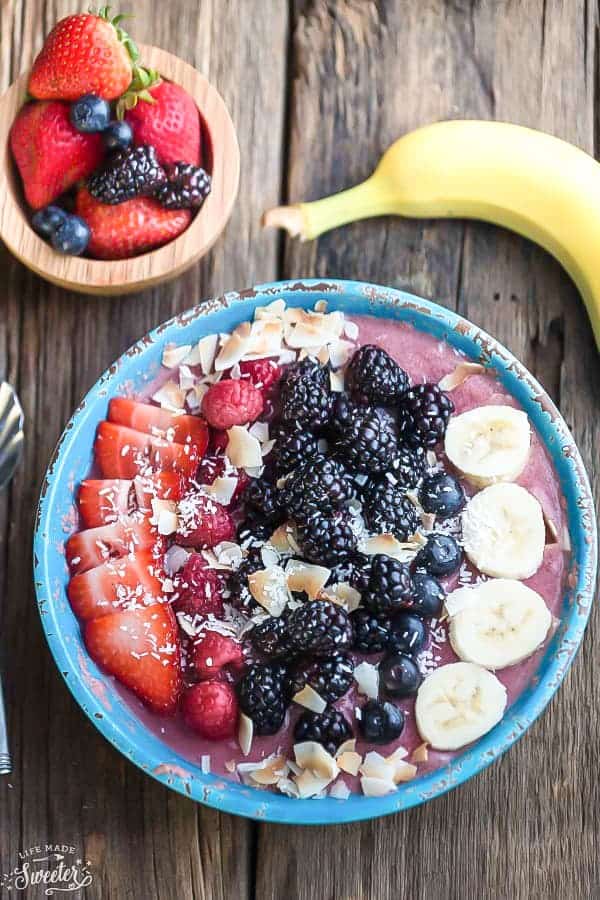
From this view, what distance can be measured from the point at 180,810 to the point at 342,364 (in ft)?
2.67

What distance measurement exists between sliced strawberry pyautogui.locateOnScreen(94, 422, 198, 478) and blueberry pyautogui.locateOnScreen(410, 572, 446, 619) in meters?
0.41

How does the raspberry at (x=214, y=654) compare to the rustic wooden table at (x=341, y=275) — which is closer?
the raspberry at (x=214, y=654)

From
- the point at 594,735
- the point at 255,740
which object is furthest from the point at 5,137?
the point at 594,735

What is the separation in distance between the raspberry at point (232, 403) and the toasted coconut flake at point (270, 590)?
25 centimetres

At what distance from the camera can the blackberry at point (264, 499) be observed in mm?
1484

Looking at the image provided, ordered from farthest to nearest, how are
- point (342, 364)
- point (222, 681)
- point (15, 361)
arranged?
point (15, 361), point (342, 364), point (222, 681)

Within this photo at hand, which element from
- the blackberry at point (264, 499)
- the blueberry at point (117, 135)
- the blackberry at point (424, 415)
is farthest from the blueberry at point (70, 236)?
the blackberry at point (424, 415)

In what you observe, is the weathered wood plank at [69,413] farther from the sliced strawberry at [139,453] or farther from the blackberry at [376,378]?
the blackberry at [376,378]

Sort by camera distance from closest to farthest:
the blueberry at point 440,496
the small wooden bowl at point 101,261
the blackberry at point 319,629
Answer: the blackberry at point 319,629
the blueberry at point 440,496
the small wooden bowl at point 101,261

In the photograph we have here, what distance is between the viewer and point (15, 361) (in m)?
1.78

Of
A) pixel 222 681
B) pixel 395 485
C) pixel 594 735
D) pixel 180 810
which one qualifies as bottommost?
pixel 180 810

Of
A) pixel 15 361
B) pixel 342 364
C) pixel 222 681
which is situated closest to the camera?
pixel 222 681

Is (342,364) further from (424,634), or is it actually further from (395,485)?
(424,634)

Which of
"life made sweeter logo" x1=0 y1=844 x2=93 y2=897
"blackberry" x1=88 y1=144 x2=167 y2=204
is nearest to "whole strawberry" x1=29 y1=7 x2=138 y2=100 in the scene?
"blackberry" x1=88 y1=144 x2=167 y2=204
